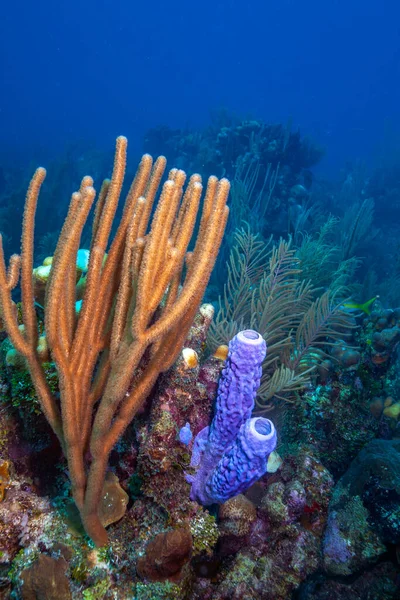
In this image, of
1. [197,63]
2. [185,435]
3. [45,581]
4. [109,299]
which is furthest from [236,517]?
[197,63]

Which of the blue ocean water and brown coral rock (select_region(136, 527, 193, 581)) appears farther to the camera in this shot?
brown coral rock (select_region(136, 527, 193, 581))

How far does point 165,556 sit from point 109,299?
149cm

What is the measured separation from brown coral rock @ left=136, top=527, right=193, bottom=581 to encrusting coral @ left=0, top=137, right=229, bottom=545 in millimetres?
296

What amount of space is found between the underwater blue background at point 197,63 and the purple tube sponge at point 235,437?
68.2 metres

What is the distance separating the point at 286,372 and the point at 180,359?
5.22ft

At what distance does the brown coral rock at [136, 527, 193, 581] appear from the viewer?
1.89 m

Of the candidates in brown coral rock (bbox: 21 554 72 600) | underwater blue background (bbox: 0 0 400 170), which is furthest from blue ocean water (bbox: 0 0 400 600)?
underwater blue background (bbox: 0 0 400 170)

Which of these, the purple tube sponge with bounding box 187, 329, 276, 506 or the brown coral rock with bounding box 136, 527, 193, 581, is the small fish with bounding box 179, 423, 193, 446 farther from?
the brown coral rock with bounding box 136, 527, 193, 581

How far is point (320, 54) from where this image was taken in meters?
107

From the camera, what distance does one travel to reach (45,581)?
172cm

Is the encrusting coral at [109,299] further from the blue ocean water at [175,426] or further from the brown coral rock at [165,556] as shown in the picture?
the brown coral rock at [165,556]

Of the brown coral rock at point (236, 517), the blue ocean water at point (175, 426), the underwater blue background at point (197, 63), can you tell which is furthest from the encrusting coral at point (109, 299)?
the underwater blue background at point (197, 63)

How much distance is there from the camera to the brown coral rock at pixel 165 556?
1.89 meters

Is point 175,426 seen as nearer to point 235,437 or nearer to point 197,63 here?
point 235,437
